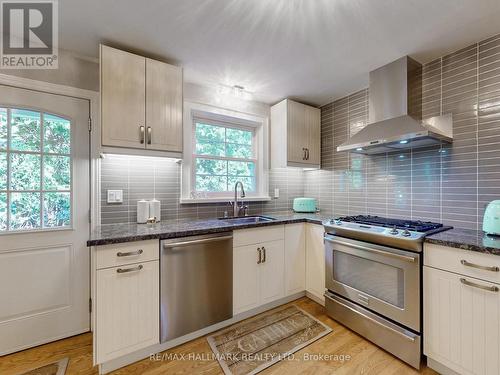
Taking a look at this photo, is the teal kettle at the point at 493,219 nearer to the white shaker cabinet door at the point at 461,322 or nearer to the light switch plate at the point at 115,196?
the white shaker cabinet door at the point at 461,322

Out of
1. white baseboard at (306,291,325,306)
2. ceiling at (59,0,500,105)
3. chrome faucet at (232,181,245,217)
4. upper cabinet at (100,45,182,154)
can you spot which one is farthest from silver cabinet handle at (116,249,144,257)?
white baseboard at (306,291,325,306)

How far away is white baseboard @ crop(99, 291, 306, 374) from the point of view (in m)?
1.48

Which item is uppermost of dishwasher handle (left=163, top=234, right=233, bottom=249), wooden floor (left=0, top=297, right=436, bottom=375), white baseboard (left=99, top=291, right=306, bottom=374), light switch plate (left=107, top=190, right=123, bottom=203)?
light switch plate (left=107, top=190, right=123, bottom=203)

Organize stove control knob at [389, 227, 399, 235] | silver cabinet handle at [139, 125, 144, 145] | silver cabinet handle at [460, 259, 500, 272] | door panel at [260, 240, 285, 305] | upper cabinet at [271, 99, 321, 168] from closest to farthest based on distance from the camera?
silver cabinet handle at [460, 259, 500, 272]
stove control knob at [389, 227, 399, 235]
silver cabinet handle at [139, 125, 144, 145]
door panel at [260, 240, 285, 305]
upper cabinet at [271, 99, 321, 168]

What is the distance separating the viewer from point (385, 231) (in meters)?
1.67

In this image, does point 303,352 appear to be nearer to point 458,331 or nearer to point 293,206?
point 458,331

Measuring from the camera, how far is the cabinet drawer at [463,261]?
1217 mm

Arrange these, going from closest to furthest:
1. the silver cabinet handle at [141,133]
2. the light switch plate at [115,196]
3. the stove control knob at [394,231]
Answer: the stove control knob at [394,231]
the silver cabinet handle at [141,133]
the light switch plate at [115,196]

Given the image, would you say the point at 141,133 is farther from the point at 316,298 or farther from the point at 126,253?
the point at 316,298

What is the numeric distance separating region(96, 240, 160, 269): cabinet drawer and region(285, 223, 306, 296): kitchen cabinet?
1288 mm

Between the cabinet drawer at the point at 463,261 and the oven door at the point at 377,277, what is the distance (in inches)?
3.5

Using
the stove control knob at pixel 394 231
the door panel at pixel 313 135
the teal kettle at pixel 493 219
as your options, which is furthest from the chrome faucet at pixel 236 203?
the teal kettle at pixel 493 219

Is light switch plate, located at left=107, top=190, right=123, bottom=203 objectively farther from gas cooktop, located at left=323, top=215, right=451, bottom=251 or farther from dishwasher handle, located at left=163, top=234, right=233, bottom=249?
gas cooktop, located at left=323, top=215, right=451, bottom=251

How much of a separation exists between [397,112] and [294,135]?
42.8 inches
